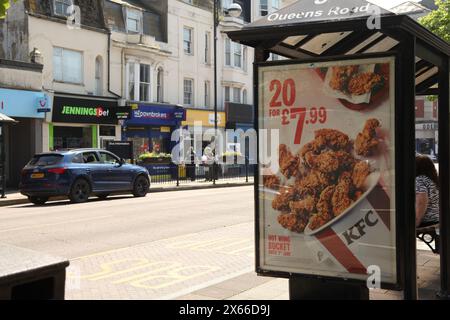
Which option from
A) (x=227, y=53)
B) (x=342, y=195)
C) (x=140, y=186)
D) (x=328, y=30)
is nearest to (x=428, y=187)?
(x=342, y=195)

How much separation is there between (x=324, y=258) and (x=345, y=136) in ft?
3.34

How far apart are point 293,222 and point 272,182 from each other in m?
0.38

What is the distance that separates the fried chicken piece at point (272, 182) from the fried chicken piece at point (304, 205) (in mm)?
196

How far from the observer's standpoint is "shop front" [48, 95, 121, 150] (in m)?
24.1

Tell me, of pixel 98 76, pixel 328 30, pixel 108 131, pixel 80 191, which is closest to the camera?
pixel 328 30

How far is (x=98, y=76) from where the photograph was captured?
26.7 metres

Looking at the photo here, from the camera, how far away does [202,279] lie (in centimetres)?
655

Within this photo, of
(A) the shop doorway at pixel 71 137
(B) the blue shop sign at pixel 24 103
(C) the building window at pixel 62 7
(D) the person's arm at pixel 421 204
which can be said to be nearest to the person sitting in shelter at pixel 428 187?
(D) the person's arm at pixel 421 204

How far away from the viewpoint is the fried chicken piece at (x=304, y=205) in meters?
4.34

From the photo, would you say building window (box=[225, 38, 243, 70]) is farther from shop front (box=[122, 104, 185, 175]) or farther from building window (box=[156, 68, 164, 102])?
shop front (box=[122, 104, 185, 175])

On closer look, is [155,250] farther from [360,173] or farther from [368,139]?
[368,139]
